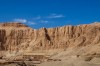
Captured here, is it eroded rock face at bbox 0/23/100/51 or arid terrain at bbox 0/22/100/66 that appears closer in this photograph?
arid terrain at bbox 0/22/100/66

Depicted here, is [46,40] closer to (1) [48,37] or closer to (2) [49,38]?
(2) [49,38]

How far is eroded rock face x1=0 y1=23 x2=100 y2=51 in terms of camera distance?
121 m

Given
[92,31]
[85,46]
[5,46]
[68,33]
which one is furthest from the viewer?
[5,46]

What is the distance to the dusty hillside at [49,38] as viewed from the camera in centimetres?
11994

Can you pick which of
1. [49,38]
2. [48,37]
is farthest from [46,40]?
[48,37]

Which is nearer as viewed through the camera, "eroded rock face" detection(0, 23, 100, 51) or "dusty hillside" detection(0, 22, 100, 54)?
"dusty hillside" detection(0, 22, 100, 54)

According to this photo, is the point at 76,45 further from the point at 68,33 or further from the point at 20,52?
the point at 20,52

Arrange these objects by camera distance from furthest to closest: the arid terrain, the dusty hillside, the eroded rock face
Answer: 1. the eroded rock face
2. the dusty hillside
3. the arid terrain

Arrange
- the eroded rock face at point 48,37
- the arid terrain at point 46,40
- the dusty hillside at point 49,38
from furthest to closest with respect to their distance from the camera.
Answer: the eroded rock face at point 48,37 < the dusty hillside at point 49,38 < the arid terrain at point 46,40

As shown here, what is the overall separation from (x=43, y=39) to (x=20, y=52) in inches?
451

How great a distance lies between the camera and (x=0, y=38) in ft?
464

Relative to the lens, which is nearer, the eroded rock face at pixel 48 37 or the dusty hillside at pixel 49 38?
the dusty hillside at pixel 49 38

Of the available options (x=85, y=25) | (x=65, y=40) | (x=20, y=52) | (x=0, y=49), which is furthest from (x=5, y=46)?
(x=85, y=25)

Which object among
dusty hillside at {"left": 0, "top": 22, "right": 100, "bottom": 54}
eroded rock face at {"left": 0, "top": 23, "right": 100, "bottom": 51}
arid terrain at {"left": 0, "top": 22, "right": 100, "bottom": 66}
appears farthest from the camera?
eroded rock face at {"left": 0, "top": 23, "right": 100, "bottom": 51}
